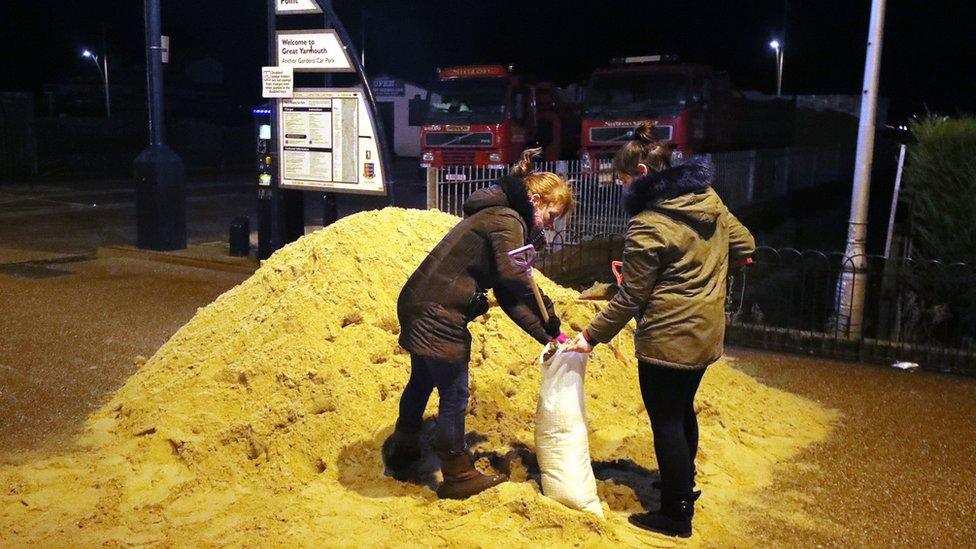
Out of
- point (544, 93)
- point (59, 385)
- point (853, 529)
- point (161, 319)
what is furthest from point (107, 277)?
point (544, 93)

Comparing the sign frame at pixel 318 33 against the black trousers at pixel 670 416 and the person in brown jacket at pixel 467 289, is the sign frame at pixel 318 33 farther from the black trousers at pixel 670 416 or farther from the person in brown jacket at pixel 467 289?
the black trousers at pixel 670 416

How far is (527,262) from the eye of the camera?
13.7ft

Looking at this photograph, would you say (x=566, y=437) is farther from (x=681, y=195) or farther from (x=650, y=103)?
(x=650, y=103)

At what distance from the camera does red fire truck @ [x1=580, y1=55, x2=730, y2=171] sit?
1822cm

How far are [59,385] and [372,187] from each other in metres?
4.36

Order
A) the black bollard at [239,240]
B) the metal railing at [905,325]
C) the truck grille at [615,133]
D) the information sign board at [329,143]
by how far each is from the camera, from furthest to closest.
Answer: the truck grille at [615,133] < the black bollard at [239,240] < the information sign board at [329,143] < the metal railing at [905,325]

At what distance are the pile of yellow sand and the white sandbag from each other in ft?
0.40

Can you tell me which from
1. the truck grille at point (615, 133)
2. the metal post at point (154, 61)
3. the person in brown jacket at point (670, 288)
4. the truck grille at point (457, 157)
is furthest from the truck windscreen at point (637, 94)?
the person in brown jacket at point (670, 288)

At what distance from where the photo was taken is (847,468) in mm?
5188

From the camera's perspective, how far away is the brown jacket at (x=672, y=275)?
3.87 m

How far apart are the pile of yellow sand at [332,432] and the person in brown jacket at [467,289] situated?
1.34 feet

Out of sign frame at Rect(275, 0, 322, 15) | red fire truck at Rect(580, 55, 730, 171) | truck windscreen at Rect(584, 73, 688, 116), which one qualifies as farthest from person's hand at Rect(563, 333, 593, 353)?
truck windscreen at Rect(584, 73, 688, 116)

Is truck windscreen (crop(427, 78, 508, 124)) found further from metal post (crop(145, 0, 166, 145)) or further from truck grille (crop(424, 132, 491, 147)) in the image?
metal post (crop(145, 0, 166, 145))

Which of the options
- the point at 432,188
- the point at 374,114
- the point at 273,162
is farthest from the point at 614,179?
the point at 273,162
